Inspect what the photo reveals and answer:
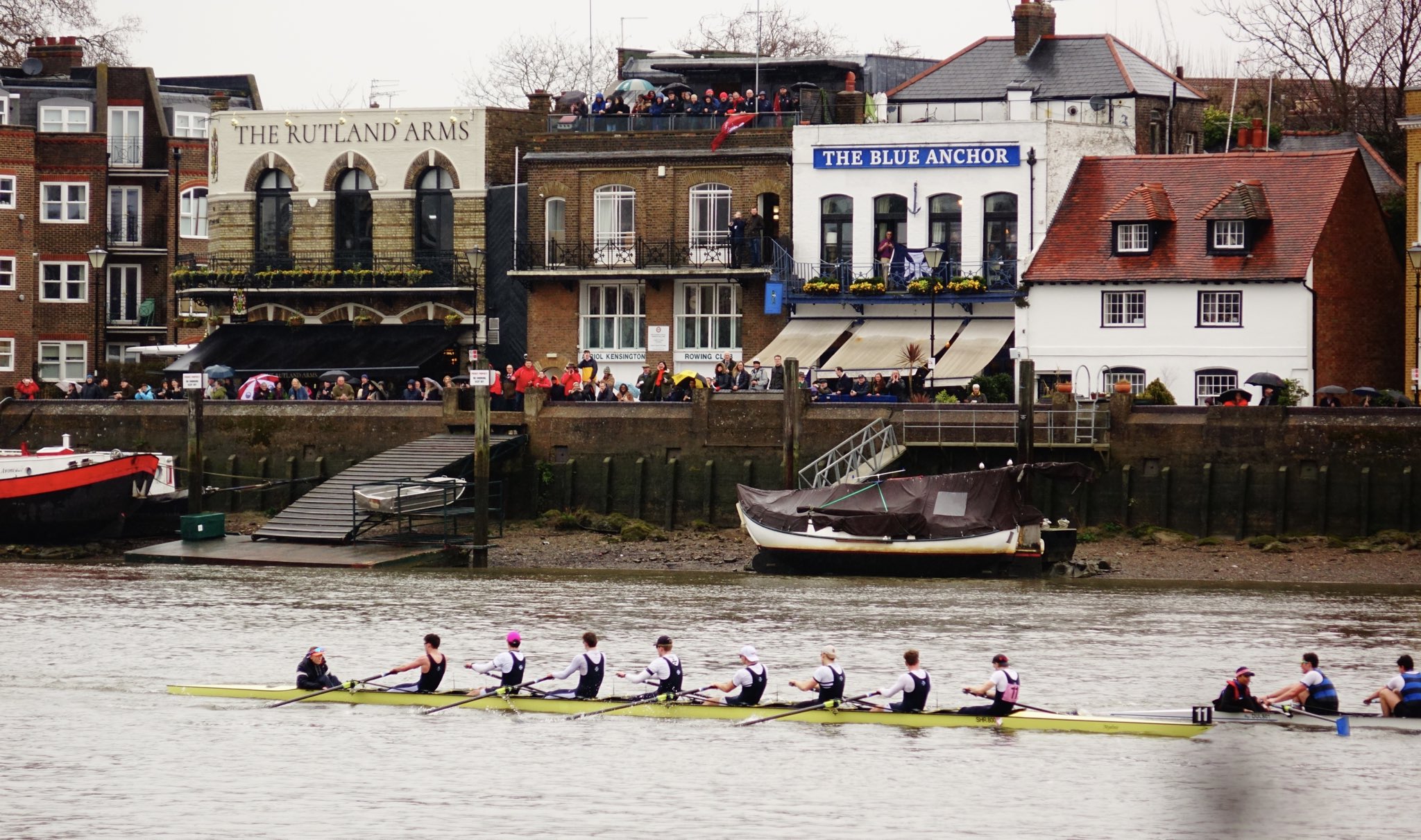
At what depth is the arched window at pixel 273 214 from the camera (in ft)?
202

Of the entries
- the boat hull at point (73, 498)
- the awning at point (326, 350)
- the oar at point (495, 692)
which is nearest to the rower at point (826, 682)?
the oar at point (495, 692)

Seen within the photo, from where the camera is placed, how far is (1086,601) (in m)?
40.1

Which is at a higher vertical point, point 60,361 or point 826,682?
point 60,361

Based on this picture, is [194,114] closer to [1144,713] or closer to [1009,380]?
[1009,380]

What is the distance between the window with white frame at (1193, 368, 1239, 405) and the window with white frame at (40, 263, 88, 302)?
38088 millimetres

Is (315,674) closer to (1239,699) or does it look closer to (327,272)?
(1239,699)

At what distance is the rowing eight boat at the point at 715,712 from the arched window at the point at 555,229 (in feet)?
90.5

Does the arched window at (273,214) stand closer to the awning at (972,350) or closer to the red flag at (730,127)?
the red flag at (730,127)

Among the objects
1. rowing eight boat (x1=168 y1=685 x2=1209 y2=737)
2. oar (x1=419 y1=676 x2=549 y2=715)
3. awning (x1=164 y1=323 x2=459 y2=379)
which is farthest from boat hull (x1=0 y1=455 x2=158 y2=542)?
oar (x1=419 y1=676 x2=549 y2=715)

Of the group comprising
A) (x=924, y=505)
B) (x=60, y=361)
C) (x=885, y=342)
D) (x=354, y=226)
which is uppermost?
(x=354, y=226)

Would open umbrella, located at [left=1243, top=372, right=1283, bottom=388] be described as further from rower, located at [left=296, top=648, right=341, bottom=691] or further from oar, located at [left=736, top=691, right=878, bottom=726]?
rower, located at [left=296, top=648, right=341, bottom=691]

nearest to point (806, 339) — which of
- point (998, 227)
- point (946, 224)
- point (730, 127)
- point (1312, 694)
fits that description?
point (946, 224)

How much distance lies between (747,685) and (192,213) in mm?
48241

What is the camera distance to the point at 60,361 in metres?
68.9
